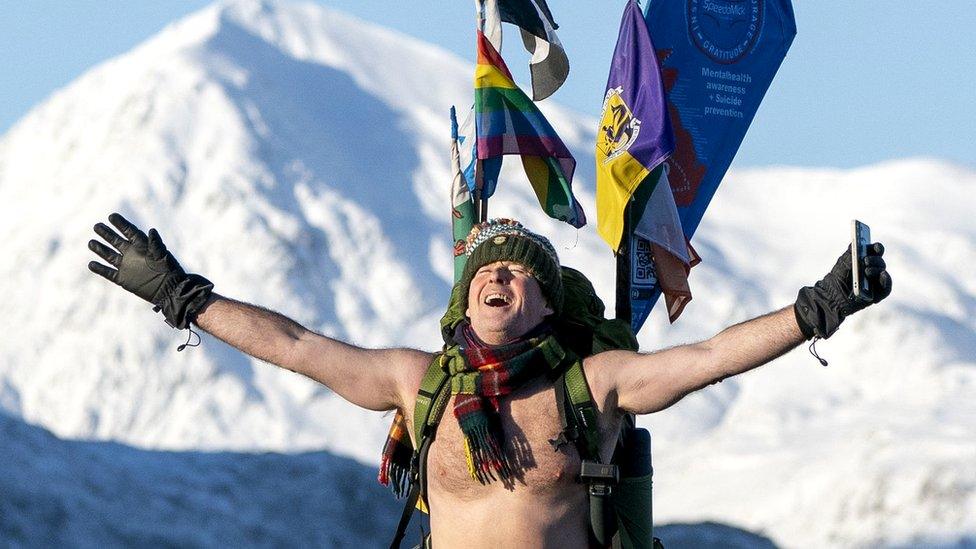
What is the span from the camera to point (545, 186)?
8055 millimetres

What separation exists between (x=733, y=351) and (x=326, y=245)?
62.6m

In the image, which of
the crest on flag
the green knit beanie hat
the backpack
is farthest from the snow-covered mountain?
the green knit beanie hat

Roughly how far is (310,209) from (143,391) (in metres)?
9.88

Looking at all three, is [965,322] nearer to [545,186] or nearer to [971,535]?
[971,535]

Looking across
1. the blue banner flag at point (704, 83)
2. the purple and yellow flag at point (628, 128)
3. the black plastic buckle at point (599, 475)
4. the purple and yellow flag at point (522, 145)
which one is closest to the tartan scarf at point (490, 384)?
the black plastic buckle at point (599, 475)

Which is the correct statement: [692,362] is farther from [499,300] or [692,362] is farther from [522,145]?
[522,145]

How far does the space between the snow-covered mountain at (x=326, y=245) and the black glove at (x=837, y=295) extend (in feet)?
124

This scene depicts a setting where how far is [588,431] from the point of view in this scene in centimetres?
620

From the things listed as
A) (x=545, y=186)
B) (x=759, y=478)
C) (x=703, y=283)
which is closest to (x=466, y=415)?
(x=545, y=186)

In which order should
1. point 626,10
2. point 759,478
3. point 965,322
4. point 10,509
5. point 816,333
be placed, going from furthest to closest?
point 965,322 → point 759,478 → point 10,509 → point 626,10 → point 816,333

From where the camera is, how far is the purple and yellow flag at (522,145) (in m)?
7.99

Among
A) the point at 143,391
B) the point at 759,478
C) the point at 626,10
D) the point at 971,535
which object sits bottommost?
the point at 626,10

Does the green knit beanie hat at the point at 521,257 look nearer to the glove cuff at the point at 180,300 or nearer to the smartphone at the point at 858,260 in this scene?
the glove cuff at the point at 180,300

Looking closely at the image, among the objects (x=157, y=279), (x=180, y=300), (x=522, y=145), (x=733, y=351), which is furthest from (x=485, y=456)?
(x=522, y=145)
